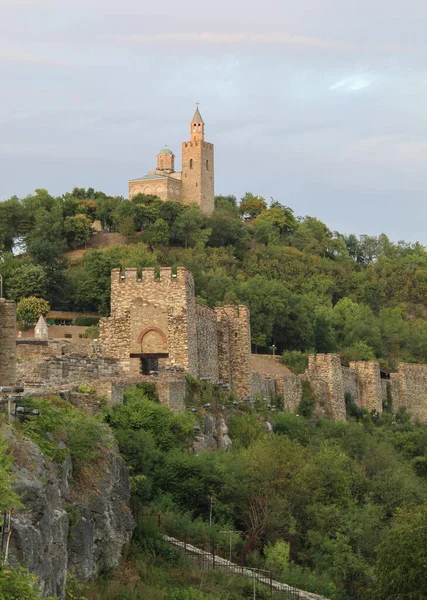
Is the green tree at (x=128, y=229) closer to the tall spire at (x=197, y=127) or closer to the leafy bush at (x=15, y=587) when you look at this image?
the tall spire at (x=197, y=127)

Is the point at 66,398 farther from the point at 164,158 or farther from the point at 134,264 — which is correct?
the point at 164,158

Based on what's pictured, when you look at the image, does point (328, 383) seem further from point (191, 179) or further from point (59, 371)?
point (191, 179)

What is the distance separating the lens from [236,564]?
25281mm

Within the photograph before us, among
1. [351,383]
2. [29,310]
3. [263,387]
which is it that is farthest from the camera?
[29,310]

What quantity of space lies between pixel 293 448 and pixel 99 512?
454 inches

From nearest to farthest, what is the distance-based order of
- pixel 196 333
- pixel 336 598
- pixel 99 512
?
pixel 99 512, pixel 336 598, pixel 196 333

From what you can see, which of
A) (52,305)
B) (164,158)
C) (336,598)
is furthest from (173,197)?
(336,598)

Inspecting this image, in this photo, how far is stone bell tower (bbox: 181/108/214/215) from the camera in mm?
122125

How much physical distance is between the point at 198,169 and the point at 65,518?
350 feet

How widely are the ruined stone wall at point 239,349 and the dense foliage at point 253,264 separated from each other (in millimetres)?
24070

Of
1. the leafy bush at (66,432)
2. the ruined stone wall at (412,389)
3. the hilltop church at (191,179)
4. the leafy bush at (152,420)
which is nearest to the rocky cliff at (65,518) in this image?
the leafy bush at (66,432)

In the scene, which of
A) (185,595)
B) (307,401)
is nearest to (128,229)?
(307,401)

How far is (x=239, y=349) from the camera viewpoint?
4188cm

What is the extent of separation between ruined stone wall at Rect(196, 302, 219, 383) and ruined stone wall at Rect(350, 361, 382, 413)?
1751 centimetres
